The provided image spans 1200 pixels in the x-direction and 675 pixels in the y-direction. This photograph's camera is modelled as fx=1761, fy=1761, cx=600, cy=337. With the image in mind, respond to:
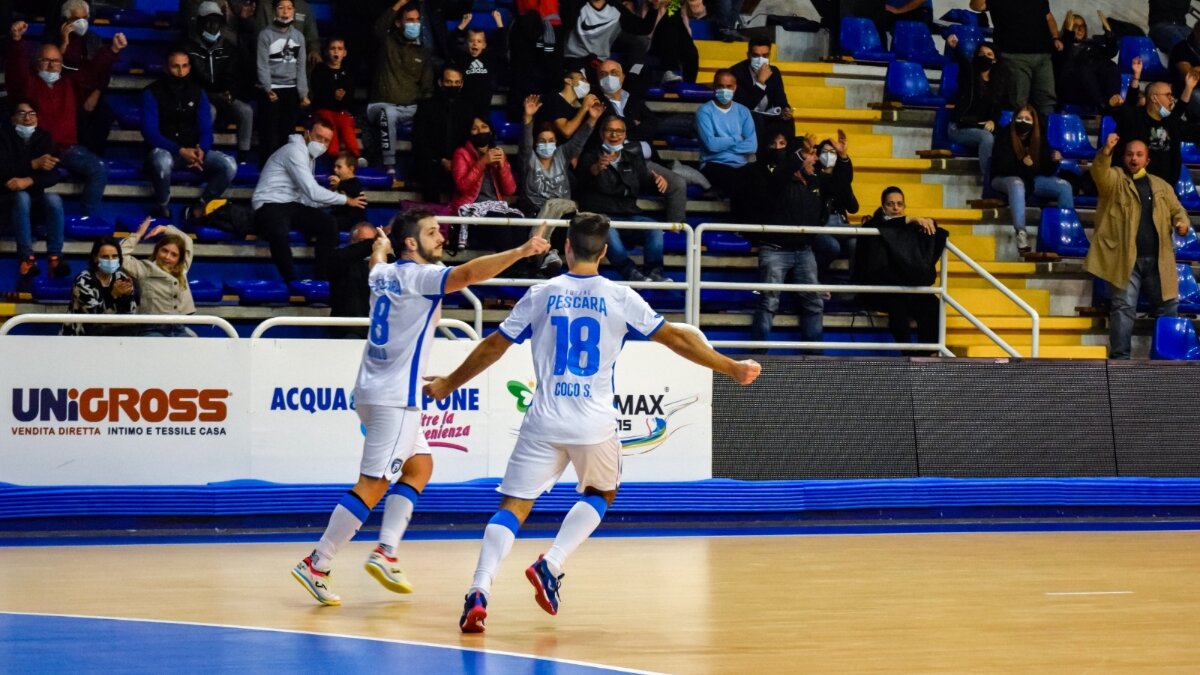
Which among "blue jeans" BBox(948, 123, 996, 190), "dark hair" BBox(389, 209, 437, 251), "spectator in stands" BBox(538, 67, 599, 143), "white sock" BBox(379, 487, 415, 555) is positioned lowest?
"white sock" BBox(379, 487, 415, 555)

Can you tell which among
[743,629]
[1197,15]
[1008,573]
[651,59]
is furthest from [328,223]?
[1197,15]

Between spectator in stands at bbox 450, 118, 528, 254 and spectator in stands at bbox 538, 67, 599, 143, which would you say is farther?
spectator in stands at bbox 538, 67, 599, 143

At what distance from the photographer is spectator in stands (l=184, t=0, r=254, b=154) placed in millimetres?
17953

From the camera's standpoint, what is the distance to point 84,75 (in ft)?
57.4

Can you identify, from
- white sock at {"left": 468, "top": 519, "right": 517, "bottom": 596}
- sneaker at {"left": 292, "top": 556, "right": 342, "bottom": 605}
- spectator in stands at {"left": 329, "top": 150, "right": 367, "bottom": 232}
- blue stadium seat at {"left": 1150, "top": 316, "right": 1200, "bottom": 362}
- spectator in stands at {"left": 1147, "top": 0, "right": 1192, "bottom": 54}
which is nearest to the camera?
white sock at {"left": 468, "top": 519, "right": 517, "bottom": 596}

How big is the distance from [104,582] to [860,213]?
11751 millimetres

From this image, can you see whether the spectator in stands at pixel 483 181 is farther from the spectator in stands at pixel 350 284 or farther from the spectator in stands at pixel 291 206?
the spectator in stands at pixel 350 284

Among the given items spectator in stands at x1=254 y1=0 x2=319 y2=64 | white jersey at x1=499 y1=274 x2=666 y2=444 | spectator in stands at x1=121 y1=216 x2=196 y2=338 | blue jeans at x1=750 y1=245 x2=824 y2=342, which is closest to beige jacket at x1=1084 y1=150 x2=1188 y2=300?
blue jeans at x1=750 y1=245 x2=824 y2=342

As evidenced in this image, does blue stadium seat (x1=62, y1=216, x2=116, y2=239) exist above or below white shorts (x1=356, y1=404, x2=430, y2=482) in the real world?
above

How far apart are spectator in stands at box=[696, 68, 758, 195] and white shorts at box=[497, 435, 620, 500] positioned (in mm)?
10304

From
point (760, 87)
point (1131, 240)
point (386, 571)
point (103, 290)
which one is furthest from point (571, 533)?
point (760, 87)

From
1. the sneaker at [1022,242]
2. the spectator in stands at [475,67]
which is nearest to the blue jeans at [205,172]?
the spectator in stands at [475,67]

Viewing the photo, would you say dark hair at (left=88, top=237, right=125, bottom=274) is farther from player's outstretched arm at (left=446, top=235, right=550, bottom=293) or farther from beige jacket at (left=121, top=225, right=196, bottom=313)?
player's outstretched arm at (left=446, top=235, right=550, bottom=293)

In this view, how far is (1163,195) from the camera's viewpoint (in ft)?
61.2
